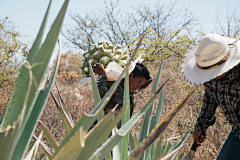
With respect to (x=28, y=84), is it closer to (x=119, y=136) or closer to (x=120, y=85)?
(x=119, y=136)

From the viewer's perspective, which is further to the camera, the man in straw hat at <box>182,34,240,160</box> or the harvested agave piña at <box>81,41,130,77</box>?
the harvested agave piña at <box>81,41,130,77</box>

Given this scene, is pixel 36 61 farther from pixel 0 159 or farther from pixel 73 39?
pixel 73 39

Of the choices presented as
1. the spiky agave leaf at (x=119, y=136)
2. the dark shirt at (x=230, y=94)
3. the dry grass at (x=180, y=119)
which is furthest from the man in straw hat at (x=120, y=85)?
the spiky agave leaf at (x=119, y=136)

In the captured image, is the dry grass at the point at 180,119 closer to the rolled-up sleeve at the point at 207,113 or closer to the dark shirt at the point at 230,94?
the rolled-up sleeve at the point at 207,113

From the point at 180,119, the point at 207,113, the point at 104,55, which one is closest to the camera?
the point at 207,113

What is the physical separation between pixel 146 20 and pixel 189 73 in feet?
21.2

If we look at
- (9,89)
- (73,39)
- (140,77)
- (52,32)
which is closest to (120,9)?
(73,39)

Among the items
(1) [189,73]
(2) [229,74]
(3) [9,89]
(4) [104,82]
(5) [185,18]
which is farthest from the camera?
(5) [185,18]

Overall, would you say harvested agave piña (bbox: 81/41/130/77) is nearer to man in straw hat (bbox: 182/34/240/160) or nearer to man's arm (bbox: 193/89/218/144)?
man in straw hat (bbox: 182/34/240/160)

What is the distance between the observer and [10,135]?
39 cm

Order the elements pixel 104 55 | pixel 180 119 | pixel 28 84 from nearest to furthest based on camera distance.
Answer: pixel 28 84, pixel 104 55, pixel 180 119

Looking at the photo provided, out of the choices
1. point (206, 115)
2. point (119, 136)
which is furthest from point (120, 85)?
point (119, 136)

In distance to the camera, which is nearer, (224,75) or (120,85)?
(224,75)

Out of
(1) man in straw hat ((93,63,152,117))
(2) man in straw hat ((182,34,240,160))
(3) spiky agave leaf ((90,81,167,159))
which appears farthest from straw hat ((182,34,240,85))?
(3) spiky agave leaf ((90,81,167,159))
